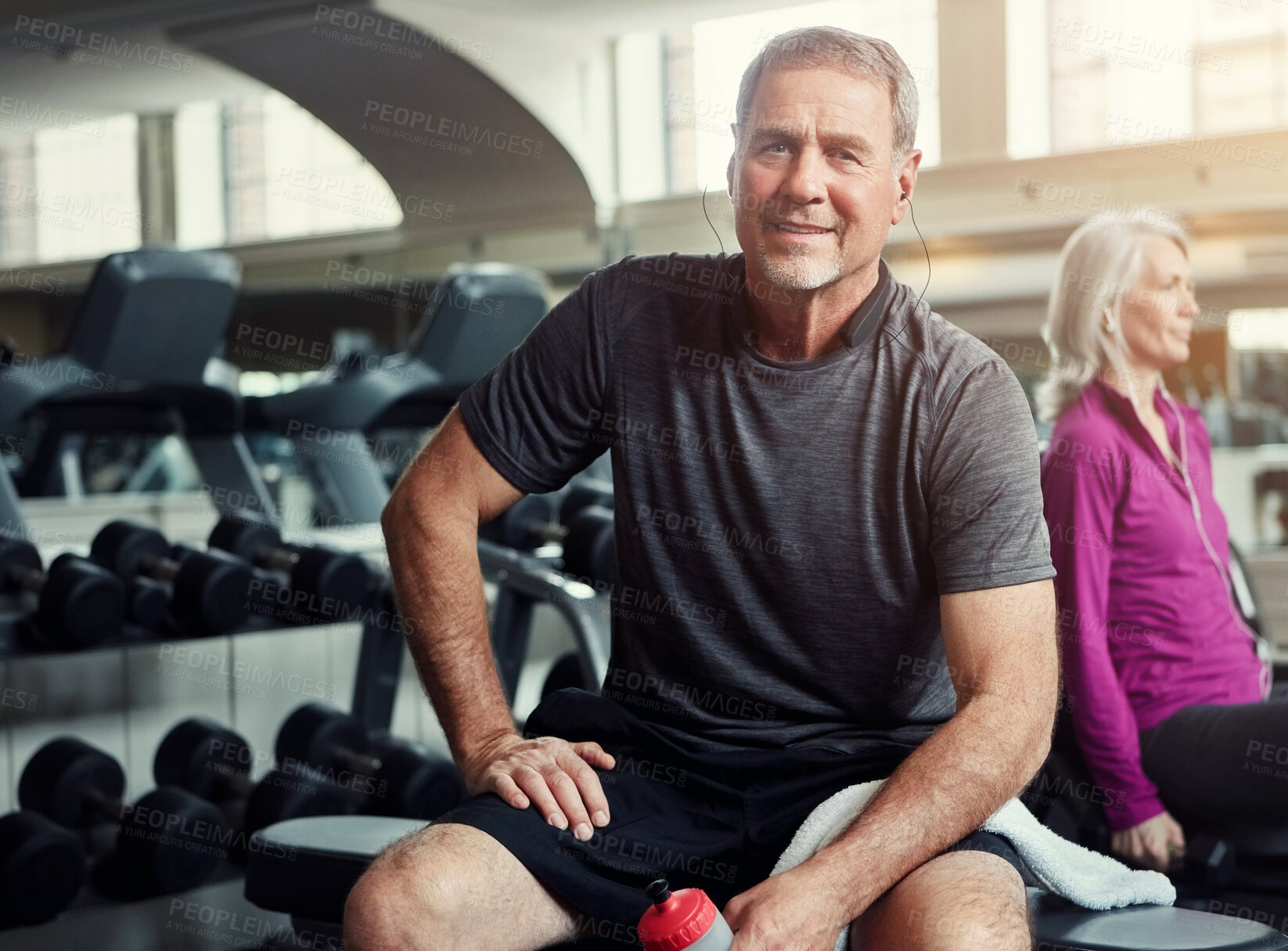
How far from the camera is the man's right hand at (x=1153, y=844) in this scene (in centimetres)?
164

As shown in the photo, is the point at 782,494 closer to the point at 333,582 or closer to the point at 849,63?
the point at 849,63

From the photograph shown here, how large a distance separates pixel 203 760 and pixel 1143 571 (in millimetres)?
1748

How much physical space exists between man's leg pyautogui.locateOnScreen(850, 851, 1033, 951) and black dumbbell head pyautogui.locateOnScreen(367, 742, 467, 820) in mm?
1407

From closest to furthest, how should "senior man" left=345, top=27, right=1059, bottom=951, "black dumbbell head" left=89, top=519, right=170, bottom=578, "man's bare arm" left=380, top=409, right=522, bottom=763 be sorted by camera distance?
"senior man" left=345, top=27, right=1059, bottom=951 < "man's bare arm" left=380, top=409, right=522, bottom=763 < "black dumbbell head" left=89, top=519, right=170, bottom=578

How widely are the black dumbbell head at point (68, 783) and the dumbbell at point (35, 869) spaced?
0.65 ft

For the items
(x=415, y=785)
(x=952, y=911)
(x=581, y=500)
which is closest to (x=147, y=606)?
(x=415, y=785)

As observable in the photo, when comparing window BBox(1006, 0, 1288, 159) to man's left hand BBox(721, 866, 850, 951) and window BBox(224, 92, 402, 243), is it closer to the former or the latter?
window BBox(224, 92, 402, 243)

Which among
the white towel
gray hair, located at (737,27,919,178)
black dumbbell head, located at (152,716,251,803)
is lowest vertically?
black dumbbell head, located at (152,716,251,803)

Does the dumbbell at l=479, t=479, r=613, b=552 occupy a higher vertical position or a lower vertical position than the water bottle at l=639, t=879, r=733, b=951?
higher

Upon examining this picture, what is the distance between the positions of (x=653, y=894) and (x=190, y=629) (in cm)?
191

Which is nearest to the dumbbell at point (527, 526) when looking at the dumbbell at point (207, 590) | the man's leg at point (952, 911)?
the dumbbell at point (207, 590)

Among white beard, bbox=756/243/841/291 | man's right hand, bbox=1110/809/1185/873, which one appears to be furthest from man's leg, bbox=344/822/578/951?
man's right hand, bbox=1110/809/1185/873

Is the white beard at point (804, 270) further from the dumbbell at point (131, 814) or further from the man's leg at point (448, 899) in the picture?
the dumbbell at point (131, 814)

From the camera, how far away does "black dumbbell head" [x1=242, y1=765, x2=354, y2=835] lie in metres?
2.36
